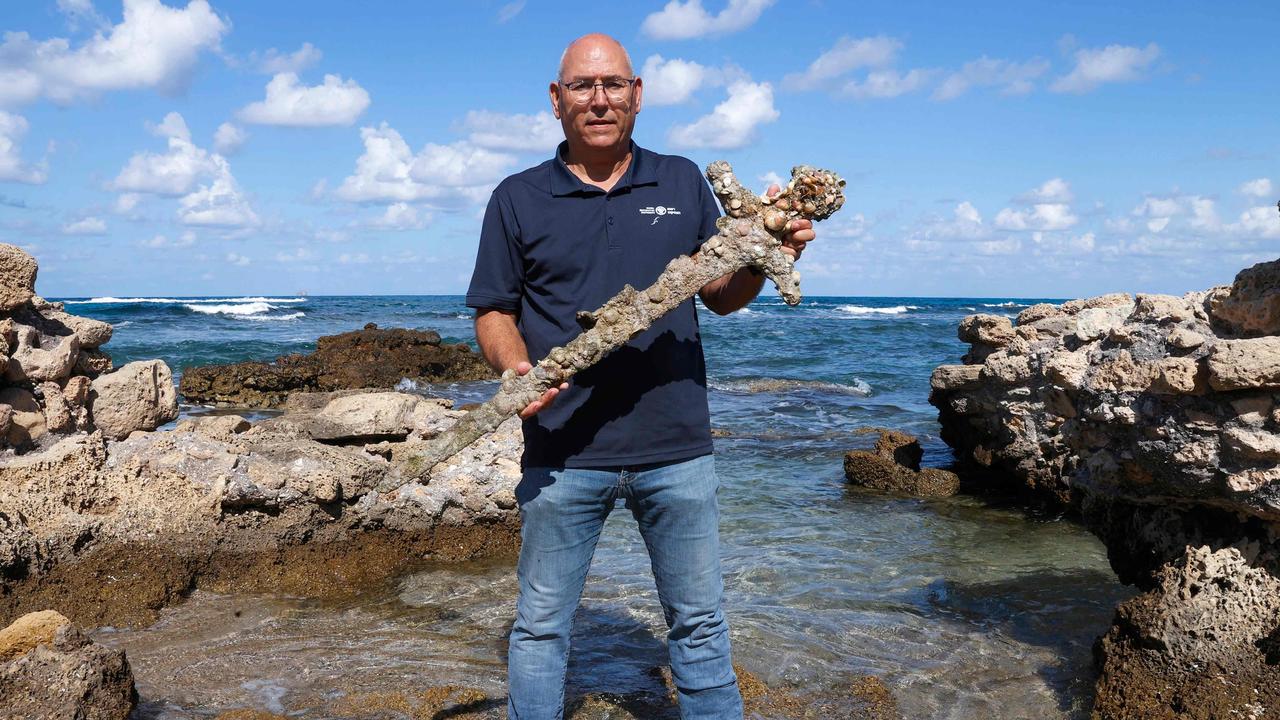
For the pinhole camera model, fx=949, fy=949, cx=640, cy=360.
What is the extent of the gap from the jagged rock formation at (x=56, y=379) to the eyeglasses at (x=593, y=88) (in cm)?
355

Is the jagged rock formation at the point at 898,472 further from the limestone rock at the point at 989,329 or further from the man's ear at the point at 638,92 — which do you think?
the man's ear at the point at 638,92

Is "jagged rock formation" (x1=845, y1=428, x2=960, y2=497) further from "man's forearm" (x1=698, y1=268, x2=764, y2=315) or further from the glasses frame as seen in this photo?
the glasses frame

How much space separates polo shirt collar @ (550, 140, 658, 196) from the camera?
9.44 ft

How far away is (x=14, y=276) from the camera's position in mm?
4938

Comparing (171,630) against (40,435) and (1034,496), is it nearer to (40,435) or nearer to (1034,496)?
(40,435)

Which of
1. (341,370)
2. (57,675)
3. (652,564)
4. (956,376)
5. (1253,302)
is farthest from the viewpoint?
(341,370)

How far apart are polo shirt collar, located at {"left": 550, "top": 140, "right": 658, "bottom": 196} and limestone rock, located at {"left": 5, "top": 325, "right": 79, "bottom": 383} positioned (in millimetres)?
3568

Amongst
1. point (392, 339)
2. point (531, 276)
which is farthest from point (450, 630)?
point (392, 339)

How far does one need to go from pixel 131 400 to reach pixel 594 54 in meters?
4.09

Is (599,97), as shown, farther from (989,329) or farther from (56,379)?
(989,329)

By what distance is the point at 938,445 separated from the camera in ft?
38.3

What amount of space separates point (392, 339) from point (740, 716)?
1579cm

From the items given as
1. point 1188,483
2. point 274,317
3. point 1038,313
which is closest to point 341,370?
point 1038,313

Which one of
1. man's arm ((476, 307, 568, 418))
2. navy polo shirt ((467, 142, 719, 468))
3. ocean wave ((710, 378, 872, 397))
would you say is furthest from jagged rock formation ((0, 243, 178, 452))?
ocean wave ((710, 378, 872, 397))
